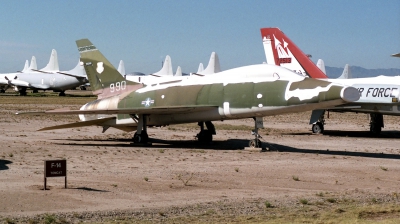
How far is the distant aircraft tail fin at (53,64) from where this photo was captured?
3359 inches

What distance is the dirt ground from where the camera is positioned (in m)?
10.7

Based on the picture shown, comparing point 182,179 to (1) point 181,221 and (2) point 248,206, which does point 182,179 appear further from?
(1) point 181,221

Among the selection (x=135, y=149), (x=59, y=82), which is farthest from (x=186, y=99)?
(x=59, y=82)

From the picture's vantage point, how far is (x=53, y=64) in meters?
85.7

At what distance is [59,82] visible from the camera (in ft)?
252

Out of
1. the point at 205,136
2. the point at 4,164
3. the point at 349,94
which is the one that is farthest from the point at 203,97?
the point at 4,164

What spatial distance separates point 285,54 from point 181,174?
1706 cm

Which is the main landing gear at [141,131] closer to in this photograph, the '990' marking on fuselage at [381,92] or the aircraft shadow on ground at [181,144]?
the aircraft shadow on ground at [181,144]

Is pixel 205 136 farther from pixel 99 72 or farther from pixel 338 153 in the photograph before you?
pixel 338 153

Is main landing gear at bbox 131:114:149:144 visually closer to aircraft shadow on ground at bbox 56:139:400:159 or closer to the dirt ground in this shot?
aircraft shadow on ground at bbox 56:139:400:159

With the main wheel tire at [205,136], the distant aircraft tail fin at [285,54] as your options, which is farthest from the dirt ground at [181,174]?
the distant aircraft tail fin at [285,54]

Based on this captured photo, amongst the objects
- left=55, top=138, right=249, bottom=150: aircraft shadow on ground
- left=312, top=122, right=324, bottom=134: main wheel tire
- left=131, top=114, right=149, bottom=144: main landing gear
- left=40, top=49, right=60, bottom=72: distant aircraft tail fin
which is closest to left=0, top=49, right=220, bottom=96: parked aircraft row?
left=40, top=49, right=60, bottom=72: distant aircraft tail fin

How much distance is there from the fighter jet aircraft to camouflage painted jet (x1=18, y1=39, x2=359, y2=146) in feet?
176

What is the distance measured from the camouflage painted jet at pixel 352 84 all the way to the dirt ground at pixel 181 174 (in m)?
1.38
